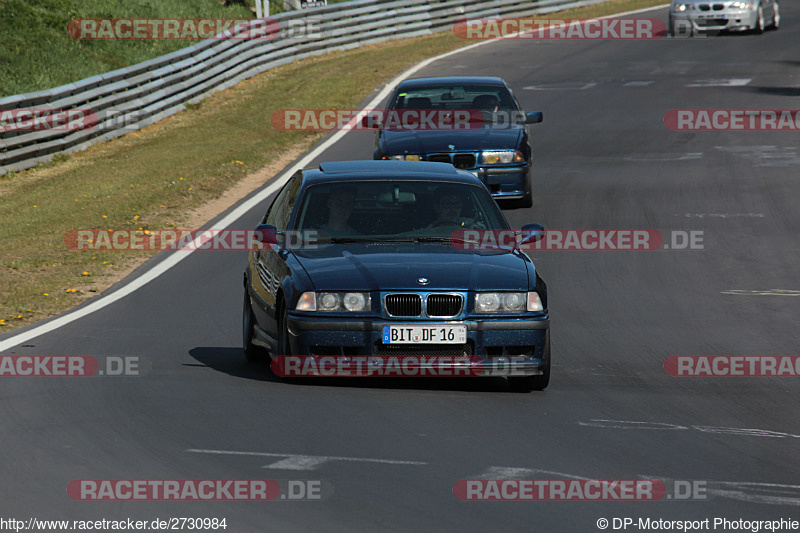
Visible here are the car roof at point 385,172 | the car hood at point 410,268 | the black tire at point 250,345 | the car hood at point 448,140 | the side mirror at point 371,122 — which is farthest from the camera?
the side mirror at point 371,122

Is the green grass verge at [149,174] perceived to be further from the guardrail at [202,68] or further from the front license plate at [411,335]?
the front license plate at [411,335]

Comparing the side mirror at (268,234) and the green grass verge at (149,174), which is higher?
the side mirror at (268,234)

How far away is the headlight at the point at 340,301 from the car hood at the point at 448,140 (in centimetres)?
883

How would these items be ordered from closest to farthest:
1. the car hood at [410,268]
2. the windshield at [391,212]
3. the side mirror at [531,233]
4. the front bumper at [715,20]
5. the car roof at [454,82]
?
the car hood at [410,268] → the windshield at [391,212] → the side mirror at [531,233] → the car roof at [454,82] → the front bumper at [715,20]

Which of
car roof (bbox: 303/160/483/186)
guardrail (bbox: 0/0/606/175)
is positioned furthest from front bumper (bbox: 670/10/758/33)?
car roof (bbox: 303/160/483/186)

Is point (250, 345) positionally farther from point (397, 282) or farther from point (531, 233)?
point (531, 233)

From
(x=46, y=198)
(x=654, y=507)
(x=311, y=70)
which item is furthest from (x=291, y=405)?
(x=311, y=70)

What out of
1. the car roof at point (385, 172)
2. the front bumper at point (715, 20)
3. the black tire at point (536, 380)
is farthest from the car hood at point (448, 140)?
the front bumper at point (715, 20)

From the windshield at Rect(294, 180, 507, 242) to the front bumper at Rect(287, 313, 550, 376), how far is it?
3.96 feet

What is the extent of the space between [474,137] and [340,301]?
31.0 feet

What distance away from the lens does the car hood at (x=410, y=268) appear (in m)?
8.96

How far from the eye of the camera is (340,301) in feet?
29.3

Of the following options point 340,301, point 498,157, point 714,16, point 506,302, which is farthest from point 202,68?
point 506,302

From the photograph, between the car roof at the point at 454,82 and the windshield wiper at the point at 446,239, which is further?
the car roof at the point at 454,82
